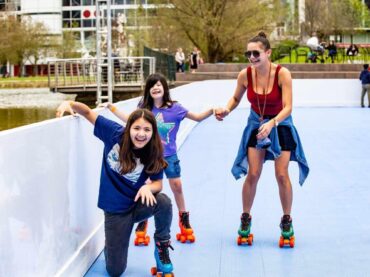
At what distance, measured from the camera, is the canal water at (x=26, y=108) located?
3406cm

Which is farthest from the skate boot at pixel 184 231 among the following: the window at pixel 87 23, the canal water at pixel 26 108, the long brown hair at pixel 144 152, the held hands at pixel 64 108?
the window at pixel 87 23

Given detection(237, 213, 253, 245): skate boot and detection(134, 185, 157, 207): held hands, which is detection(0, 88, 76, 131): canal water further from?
detection(134, 185, 157, 207): held hands

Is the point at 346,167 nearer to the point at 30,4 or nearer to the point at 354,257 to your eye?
the point at 354,257

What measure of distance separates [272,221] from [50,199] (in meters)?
3.00

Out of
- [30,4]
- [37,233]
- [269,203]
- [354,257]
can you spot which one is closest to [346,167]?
[269,203]

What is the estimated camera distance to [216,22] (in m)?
41.2

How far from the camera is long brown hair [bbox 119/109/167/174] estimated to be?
4.94 meters

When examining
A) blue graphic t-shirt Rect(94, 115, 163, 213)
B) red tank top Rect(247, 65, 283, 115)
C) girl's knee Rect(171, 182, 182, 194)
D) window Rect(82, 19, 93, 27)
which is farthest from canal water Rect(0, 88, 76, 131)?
window Rect(82, 19, 93, 27)

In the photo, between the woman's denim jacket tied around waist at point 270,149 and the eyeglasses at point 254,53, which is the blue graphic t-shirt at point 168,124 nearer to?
the woman's denim jacket tied around waist at point 270,149

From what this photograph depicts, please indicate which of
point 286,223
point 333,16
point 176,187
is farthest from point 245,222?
point 333,16

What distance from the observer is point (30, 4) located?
89.1 meters

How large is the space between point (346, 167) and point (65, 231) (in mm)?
6918

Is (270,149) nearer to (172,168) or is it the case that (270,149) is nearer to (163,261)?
(172,168)

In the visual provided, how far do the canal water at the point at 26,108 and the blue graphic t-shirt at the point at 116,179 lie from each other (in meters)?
26.7
